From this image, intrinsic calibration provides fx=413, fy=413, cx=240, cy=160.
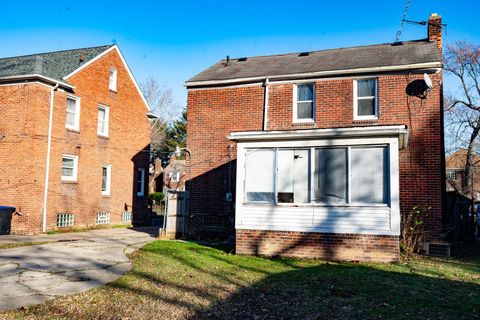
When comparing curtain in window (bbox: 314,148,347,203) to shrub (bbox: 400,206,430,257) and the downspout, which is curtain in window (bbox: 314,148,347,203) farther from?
the downspout

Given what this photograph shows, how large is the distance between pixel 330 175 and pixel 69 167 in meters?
12.4

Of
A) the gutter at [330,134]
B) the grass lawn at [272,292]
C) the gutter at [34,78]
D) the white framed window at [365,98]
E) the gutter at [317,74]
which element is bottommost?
the grass lawn at [272,292]

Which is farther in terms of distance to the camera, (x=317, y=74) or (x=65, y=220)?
(x=65, y=220)

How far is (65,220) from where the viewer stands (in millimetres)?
17750

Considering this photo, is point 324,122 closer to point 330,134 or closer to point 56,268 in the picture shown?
point 330,134

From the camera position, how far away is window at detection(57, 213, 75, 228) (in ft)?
57.0

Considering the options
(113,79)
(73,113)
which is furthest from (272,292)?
(113,79)

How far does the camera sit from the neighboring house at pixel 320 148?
10.5m

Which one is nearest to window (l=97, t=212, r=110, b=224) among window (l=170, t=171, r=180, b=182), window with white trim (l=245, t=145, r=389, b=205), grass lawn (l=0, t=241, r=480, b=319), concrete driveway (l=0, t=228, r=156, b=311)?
concrete driveway (l=0, t=228, r=156, b=311)

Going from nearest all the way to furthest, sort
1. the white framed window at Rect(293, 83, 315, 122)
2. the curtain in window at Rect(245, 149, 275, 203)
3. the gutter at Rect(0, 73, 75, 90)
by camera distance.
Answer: the curtain in window at Rect(245, 149, 275, 203), the white framed window at Rect(293, 83, 315, 122), the gutter at Rect(0, 73, 75, 90)

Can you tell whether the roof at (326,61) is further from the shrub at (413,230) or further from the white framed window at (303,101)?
the shrub at (413,230)

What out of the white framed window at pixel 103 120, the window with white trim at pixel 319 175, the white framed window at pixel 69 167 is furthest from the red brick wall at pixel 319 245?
the white framed window at pixel 103 120

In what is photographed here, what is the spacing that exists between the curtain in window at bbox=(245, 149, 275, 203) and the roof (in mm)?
4844

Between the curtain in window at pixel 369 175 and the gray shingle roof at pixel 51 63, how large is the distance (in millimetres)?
12704
